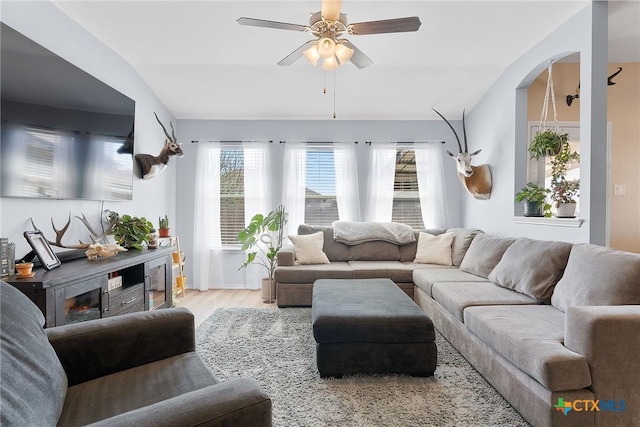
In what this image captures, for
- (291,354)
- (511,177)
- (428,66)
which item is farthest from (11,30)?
(511,177)

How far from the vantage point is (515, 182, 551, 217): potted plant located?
3.04 metres

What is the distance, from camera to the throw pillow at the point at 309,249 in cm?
395

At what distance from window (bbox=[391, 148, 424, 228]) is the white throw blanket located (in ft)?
1.60

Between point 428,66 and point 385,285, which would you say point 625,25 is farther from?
point 385,285

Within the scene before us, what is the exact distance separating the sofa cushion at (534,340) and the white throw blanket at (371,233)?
6.50 ft

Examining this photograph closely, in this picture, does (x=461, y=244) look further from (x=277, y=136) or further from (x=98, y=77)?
(x=98, y=77)

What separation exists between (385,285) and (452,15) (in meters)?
2.41

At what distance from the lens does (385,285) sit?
288 centimetres

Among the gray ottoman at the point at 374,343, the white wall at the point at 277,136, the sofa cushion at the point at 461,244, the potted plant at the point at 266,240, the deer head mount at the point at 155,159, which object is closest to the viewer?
the gray ottoman at the point at 374,343

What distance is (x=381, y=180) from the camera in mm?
4641

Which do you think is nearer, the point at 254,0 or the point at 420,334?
the point at 420,334

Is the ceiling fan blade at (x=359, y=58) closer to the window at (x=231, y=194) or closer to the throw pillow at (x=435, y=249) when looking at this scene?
the throw pillow at (x=435, y=249)

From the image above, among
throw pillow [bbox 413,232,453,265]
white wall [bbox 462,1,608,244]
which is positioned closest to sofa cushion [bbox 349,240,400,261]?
throw pillow [bbox 413,232,453,265]

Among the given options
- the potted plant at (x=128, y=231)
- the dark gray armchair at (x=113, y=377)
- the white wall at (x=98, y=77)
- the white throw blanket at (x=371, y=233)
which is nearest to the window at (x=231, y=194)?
the white wall at (x=98, y=77)
